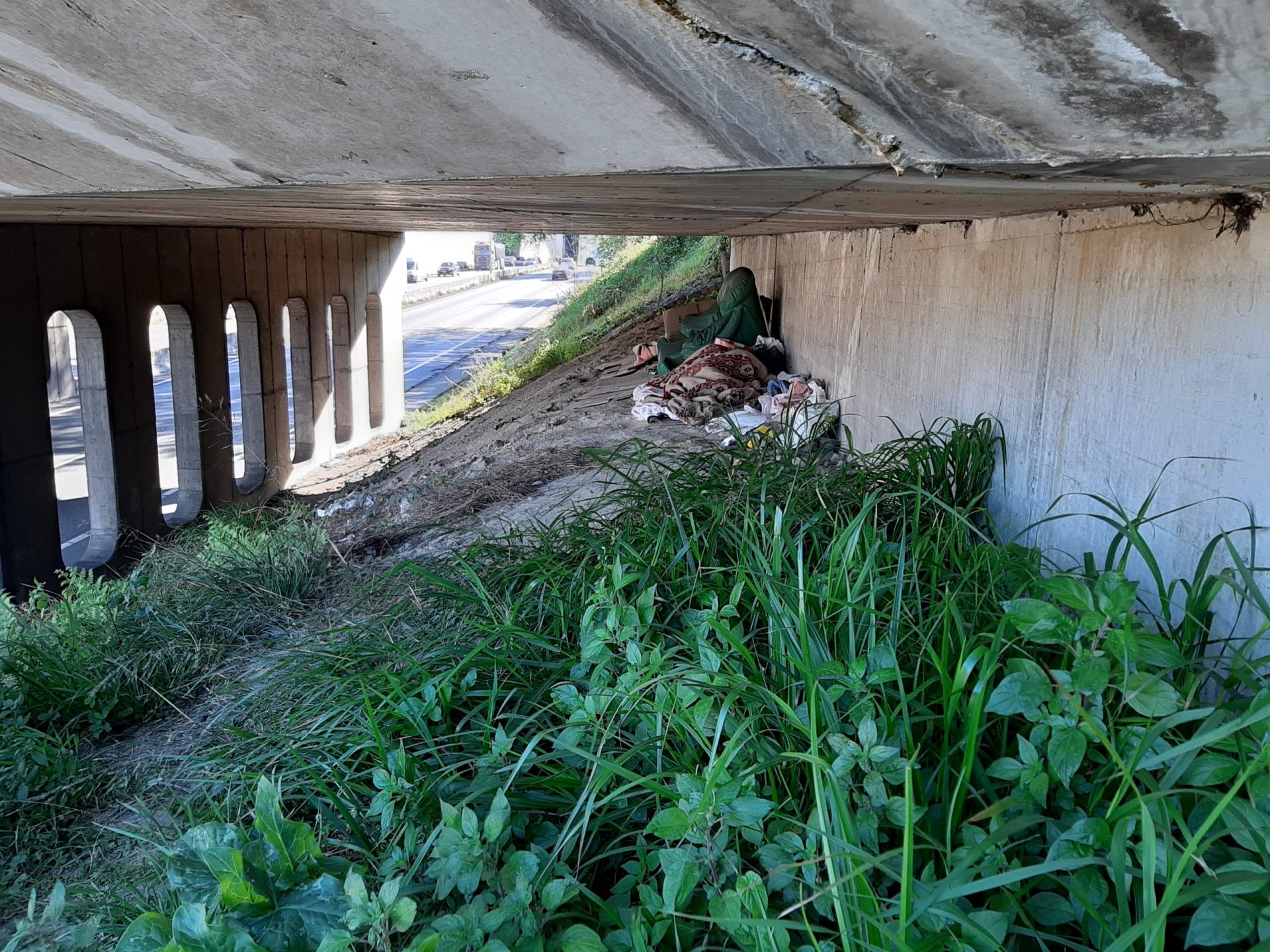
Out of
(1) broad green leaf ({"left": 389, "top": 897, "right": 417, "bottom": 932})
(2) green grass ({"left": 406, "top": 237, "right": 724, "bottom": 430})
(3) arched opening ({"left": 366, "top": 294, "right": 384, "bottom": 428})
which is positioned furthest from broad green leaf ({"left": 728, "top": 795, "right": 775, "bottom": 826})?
(3) arched opening ({"left": 366, "top": 294, "right": 384, "bottom": 428})

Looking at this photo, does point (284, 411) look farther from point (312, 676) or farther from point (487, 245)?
point (487, 245)

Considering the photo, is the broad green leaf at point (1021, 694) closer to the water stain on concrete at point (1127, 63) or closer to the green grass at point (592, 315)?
the water stain on concrete at point (1127, 63)

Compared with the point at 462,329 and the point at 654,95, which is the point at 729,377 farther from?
the point at 462,329

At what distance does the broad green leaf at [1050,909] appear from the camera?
1626 mm

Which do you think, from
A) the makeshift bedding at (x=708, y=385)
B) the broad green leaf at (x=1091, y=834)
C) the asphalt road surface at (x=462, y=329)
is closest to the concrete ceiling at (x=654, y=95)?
the broad green leaf at (x=1091, y=834)

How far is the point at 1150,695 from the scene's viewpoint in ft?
5.95

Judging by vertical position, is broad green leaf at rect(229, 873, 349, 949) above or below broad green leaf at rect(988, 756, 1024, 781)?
below

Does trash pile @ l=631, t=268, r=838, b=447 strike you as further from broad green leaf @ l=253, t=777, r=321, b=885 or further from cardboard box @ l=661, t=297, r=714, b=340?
broad green leaf @ l=253, t=777, r=321, b=885

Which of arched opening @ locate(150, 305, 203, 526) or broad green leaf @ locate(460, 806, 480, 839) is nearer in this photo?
broad green leaf @ locate(460, 806, 480, 839)

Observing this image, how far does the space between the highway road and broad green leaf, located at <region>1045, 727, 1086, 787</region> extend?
A: 11.9 m

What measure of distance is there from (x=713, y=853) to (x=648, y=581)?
1.50m

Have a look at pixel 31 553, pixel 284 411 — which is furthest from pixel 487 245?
pixel 31 553

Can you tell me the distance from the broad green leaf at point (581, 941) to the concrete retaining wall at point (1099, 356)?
1944 mm

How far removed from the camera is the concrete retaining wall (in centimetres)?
284
